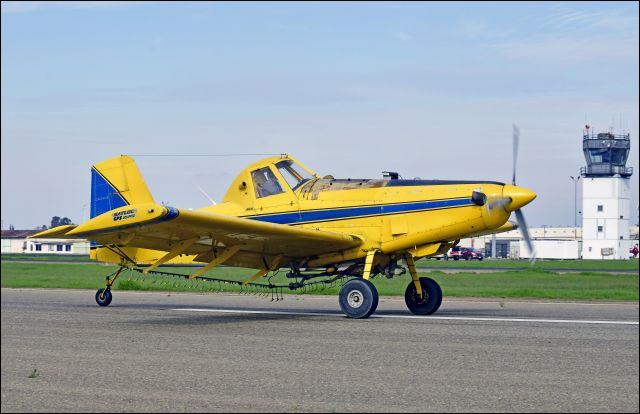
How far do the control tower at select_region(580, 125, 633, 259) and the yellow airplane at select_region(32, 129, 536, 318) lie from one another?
90.5m

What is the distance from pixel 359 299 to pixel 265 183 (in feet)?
11.3

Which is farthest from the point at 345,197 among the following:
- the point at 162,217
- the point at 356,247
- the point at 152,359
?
the point at 152,359

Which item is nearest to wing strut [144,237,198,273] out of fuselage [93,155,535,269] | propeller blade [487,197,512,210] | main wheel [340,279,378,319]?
fuselage [93,155,535,269]

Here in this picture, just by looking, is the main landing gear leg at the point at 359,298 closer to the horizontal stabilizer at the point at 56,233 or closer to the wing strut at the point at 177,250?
the wing strut at the point at 177,250

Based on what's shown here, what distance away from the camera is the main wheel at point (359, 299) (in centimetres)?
1689

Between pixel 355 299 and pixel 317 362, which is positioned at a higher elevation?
pixel 355 299

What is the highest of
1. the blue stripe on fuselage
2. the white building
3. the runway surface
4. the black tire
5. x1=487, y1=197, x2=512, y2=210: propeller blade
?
x1=487, y1=197, x2=512, y2=210: propeller blade

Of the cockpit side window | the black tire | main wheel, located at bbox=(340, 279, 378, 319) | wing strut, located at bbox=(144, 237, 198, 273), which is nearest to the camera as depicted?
main wheel, located at bbox=(340, 279, 378, 319)

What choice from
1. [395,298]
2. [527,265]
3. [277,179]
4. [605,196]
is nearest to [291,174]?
[277,179]

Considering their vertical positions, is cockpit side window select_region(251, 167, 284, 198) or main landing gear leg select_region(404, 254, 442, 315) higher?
cockpit side window select_region(251, 167, 284, 198)

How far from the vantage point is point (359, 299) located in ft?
55.9

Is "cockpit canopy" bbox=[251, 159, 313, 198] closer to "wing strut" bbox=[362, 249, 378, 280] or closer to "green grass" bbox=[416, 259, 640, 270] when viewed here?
"wing strut" bbox=[362, 249, 378, 280]

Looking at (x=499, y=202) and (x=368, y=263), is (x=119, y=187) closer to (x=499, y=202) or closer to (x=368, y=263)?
(x=368, y=263)

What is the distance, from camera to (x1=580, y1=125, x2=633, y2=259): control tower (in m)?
105
